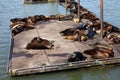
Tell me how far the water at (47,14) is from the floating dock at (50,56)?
29 cm

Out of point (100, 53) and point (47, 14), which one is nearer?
point (100, 53)

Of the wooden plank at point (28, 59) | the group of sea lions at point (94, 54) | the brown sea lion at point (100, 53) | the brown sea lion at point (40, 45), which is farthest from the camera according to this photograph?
the brown sea lion at point (40, 45)

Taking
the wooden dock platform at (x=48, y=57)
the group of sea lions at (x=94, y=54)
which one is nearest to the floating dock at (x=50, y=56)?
the wooden dock platform at (x=48, y=57)

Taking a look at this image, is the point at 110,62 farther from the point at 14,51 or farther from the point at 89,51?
the point at 14,51

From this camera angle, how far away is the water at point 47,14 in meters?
14.5

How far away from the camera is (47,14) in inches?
1221

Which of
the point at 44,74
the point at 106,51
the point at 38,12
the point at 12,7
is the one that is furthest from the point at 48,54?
the point at 12,7

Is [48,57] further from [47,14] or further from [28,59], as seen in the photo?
[47,14]

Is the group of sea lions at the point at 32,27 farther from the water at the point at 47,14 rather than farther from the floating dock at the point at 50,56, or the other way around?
the water at the point at 47,14

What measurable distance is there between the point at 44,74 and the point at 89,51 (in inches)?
102

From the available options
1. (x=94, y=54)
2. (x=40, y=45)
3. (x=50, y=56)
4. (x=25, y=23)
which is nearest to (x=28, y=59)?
(x=50, y=56)

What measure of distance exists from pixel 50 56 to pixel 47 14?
15776mm

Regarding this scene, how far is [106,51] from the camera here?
50.9ft

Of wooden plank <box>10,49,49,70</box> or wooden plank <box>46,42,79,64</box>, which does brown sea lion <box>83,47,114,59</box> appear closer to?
wooden plank <box>46,42,79,64</box>
